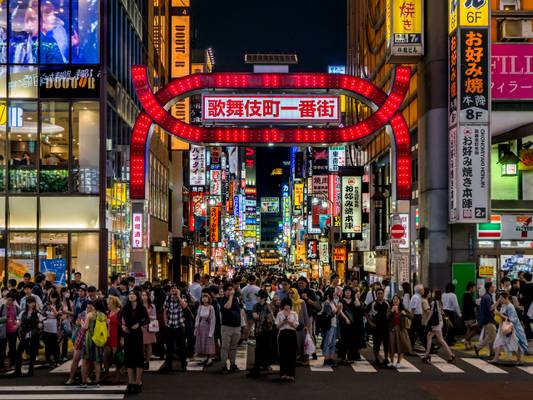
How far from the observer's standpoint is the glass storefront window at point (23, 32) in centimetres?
3191

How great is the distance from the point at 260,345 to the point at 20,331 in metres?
5.01

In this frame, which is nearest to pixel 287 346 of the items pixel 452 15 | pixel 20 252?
pixel 452 15

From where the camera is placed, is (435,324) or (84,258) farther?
(84,258)

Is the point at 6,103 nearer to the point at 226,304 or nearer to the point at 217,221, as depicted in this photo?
the point at 226,304

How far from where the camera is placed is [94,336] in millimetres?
14844

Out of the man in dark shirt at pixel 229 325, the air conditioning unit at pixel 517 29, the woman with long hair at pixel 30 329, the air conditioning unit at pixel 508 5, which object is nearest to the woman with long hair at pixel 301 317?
the man in dark shirt at pixel 229 325

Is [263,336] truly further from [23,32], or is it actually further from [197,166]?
[197,166]

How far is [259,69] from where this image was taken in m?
27.3

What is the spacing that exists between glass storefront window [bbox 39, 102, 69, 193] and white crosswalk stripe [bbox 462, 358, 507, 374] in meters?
18.4

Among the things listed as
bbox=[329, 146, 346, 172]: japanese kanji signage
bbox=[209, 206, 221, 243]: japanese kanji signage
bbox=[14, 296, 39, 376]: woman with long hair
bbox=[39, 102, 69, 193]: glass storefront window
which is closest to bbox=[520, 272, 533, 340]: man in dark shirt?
bbox=[14, 296, 39, 376]: woman with long hair

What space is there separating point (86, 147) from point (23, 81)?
11.6 feet

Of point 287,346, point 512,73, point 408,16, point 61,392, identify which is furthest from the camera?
point 512,73

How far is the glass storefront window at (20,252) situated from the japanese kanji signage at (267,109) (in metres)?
10.4

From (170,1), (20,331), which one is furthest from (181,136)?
(170,1)
